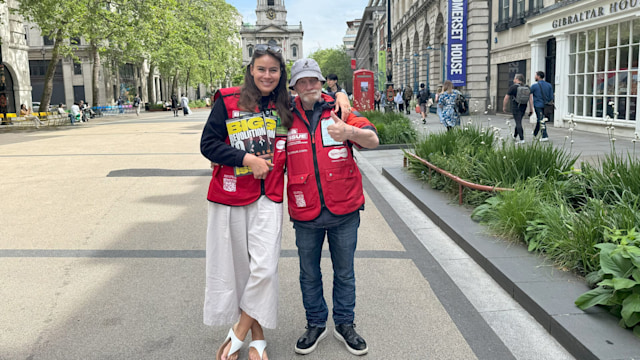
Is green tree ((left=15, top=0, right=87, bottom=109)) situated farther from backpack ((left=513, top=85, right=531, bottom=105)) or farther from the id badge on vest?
the id badge on vest

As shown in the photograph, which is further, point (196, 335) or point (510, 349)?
point (196, 335)

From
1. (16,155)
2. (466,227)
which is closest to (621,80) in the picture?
(466,227)

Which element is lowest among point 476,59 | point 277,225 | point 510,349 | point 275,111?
point 510,349

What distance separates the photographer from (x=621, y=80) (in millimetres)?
16062

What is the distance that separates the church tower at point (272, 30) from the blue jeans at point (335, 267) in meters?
159

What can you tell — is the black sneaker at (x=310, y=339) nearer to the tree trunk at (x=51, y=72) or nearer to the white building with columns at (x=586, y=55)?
the white building with columns at (x=586, y=55)

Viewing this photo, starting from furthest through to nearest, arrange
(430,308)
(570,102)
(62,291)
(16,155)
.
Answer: (570,102) → (16,155) → (62,291) → (430,308)

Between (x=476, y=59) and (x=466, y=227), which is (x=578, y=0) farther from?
(x=466, y=227)

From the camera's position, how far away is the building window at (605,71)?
1552 centimetres

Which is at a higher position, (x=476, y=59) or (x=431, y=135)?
(x=476, y=59)

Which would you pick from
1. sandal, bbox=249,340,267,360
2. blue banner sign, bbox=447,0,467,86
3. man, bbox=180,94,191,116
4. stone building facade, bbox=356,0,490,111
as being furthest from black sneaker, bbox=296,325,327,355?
man, bbox=180,94,191,116

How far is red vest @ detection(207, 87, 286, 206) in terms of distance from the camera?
3281 millimetres

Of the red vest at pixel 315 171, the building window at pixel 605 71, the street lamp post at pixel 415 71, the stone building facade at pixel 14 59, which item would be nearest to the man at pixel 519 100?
the building window at pixel 605 71

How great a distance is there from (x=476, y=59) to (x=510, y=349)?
2789 cm
